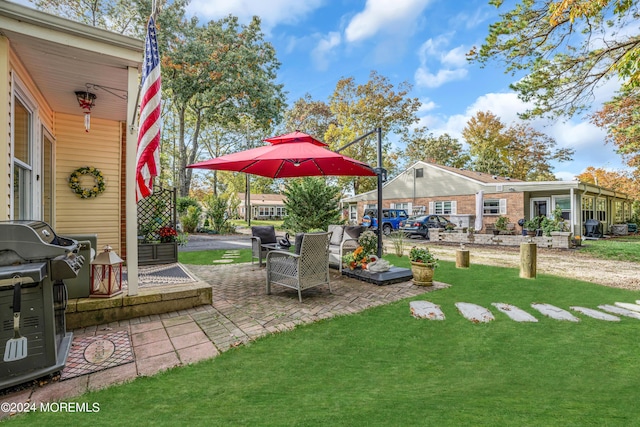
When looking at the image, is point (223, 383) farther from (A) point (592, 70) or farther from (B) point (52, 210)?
(A) point (592, 70)

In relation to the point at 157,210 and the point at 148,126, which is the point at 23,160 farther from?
the point at 157,210

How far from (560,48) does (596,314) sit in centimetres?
589

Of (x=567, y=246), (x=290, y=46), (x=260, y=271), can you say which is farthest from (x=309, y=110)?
(x=260, y=271)

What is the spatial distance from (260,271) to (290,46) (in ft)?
50.2

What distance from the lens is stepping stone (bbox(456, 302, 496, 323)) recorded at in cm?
360

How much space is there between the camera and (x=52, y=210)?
5.47m

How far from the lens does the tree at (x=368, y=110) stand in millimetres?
23812

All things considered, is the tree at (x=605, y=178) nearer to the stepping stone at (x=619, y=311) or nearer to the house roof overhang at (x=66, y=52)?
the stepping stone at (x=619, y=311)

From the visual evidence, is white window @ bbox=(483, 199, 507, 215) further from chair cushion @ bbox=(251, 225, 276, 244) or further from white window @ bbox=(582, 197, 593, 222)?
chair cushion @ bbox=(251, 225, 276, 244)

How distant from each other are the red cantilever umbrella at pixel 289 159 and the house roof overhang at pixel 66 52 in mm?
1556

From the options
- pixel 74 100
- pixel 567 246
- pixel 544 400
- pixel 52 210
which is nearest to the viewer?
pixel 544 400

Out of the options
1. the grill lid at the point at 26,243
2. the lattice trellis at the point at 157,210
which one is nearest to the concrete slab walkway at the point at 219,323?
the grill lid at the point at 26,243

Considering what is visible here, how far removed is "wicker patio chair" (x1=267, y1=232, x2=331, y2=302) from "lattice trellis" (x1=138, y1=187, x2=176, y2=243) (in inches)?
161

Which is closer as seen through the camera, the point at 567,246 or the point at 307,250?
the point at 307,250
